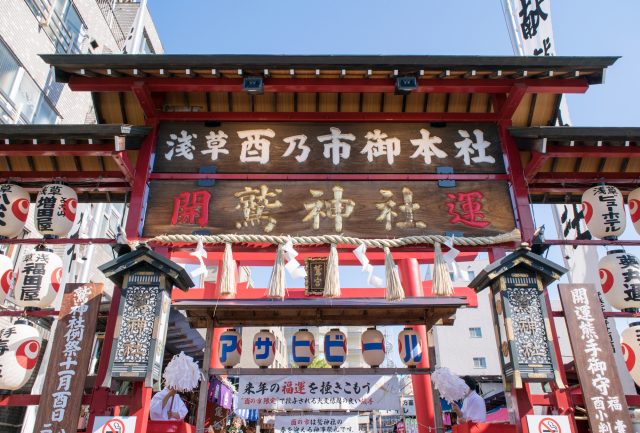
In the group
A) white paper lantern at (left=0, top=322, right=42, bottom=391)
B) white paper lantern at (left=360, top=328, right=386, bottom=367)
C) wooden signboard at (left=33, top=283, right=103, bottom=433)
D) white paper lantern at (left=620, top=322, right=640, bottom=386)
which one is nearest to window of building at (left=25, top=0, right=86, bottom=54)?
white paper lantern at (left=0, top=322, right=42, bottom=391)

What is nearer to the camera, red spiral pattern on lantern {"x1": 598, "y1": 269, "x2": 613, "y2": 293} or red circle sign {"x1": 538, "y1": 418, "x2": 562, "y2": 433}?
red circle sign {"x1": 538, "y1": 418, "x2": 562, "y2": 433}

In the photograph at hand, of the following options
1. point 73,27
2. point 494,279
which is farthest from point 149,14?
point 494,279

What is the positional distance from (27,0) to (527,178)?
585 inches

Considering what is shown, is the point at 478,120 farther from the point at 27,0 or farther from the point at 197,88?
the point at 27,0

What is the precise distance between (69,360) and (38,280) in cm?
158

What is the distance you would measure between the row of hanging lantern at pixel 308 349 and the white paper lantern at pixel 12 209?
4104 mm

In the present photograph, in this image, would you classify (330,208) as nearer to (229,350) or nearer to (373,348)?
(373,348)

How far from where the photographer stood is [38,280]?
700 cm

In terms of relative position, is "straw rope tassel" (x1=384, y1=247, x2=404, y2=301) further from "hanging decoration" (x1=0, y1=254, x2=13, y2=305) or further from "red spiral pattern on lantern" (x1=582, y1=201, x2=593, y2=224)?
"hanging decoration" (x1=0, y1=254, x2=13, y2=305)

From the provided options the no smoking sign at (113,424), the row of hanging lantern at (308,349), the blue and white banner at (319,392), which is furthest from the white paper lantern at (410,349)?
the no smoking sign at (113,424)

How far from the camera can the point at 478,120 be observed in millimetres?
8656

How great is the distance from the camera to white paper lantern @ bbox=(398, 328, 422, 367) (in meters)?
8.62

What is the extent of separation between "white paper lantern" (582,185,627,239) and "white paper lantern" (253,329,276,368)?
20.2 feet

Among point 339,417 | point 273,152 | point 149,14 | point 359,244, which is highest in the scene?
point 149,14
